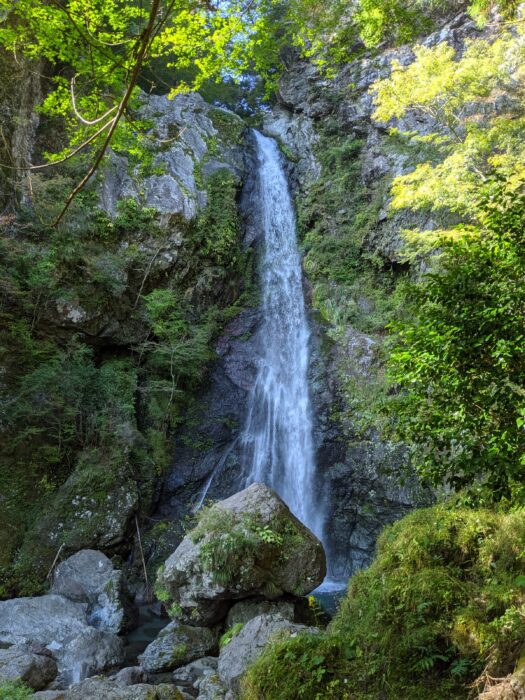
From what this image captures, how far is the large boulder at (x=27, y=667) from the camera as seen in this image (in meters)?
5.80

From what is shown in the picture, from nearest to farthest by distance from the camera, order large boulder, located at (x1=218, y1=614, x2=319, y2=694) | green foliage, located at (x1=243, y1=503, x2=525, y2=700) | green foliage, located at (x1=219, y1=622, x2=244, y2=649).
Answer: green foliage, located at (x1=243, y1=503, x2=525, y2=700) < large boulder, located at (x1=218, y1=614, x2=319, y2=694) < green foliage, located at (x1=219, y1=622, x2=244, y2=649)

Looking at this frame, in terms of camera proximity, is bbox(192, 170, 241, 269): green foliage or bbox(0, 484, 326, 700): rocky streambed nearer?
bbox(0, 484, 326, 700): rocky streambed

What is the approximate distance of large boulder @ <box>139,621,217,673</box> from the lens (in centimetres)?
683

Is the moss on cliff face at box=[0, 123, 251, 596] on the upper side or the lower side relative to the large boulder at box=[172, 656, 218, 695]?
upper

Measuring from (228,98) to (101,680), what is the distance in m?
→ 26.5

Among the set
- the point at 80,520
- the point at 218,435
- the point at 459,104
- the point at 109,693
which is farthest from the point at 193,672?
the point at 459,104

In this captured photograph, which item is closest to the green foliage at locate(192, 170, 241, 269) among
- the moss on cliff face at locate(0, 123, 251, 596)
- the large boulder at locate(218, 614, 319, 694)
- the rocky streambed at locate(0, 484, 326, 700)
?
the moss on cliff face at locate(0, 123, 251, 596)

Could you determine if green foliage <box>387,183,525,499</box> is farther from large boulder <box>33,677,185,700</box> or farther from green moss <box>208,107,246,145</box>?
green moss <box>208,107,246,145</box>

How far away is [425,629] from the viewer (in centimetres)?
371

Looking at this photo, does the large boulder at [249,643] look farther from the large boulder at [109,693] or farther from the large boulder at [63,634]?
the large boulder at [63,634]

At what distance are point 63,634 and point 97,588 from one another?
1.34m

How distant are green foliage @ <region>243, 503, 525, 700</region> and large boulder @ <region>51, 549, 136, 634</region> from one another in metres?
5.53

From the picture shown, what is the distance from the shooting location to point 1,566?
9.22 meters

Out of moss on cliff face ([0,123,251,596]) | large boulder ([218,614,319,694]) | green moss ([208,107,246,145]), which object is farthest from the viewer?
green moss ([208,107,246,145])
